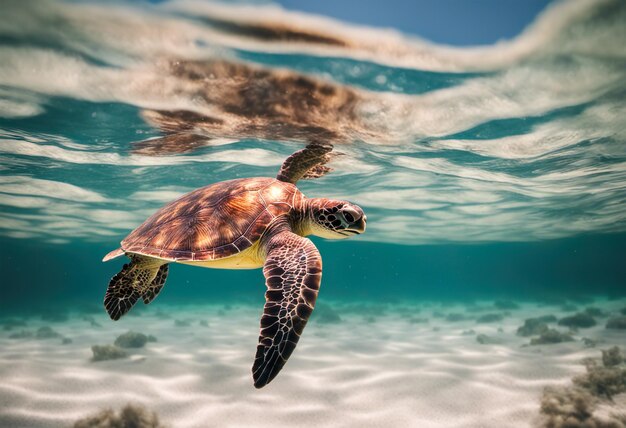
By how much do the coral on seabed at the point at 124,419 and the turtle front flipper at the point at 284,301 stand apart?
4.03 m

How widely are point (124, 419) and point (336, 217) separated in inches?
201

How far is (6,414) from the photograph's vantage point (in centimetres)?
590

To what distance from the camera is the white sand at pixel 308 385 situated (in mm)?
6137

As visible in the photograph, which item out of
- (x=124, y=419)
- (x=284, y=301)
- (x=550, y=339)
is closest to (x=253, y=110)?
(x=284, y=301)

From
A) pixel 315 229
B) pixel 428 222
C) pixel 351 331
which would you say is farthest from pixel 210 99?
pixel 428 222

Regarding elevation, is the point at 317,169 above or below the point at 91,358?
above

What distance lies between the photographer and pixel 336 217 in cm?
474

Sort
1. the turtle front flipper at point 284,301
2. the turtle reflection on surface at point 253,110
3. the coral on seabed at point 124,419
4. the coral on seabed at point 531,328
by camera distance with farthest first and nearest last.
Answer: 1. the coral on seabed at point 531,328
2. the turtle reflection on surface at point 253,110
3. the coral on seabed at point 124,419
4. the turtle front flipper at point 284,301

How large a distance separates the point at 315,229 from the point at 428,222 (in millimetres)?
23129

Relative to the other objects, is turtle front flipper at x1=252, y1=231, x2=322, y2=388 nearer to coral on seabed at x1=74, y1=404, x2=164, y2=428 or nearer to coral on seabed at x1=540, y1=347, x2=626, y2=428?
coral on seabed at x1=74, y1=404, x2=164, y2=428

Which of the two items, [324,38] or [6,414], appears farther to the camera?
[324,38]

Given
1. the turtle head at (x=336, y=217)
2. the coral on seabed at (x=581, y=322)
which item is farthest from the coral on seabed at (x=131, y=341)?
the coral on seabed at (x=581, y=322)

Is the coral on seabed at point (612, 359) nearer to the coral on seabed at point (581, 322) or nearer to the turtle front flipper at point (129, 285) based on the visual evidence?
the coral on seabed at point (581, 322)

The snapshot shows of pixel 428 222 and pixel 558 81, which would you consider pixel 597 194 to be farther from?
pixel 558 81
